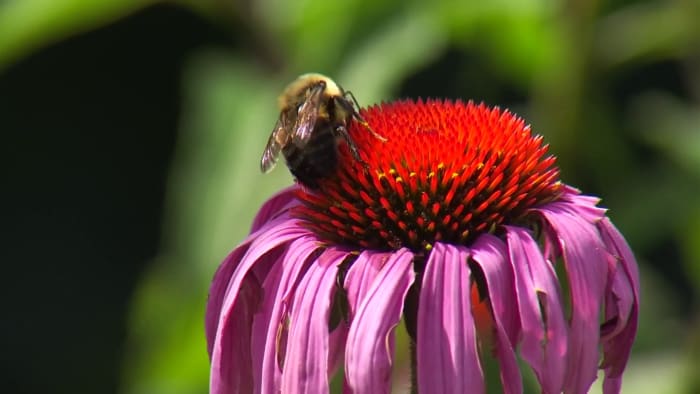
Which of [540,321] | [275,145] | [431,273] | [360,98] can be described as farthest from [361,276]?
[360,98]

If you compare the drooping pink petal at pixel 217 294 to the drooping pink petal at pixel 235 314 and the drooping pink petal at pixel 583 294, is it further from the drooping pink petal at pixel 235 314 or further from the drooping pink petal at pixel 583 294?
the drooping pink petal at pixel 583 294

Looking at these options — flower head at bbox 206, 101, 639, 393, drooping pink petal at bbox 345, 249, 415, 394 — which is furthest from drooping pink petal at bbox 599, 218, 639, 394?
drooping pink petal at bbox 345, 249, 415, 394

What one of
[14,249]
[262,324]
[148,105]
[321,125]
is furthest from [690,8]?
[14,249]

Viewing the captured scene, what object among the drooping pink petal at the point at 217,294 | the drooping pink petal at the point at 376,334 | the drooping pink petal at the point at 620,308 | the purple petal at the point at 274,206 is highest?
the purple petal at the point at 274,206

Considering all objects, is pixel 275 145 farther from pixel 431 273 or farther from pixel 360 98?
pixel 360 98

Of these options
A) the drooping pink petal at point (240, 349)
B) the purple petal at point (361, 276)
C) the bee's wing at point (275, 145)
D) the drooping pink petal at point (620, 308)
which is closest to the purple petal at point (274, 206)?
the bee's wing at point (275, 145)

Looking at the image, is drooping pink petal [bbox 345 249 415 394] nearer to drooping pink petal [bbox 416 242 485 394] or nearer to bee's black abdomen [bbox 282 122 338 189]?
drooping pink petal [bbox 416 242 485 394]

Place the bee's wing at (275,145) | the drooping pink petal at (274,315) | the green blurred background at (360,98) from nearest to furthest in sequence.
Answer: the drooping pink petal at (274,315)
the bee's wing at (275,145)
the green blurred background at (360,98)

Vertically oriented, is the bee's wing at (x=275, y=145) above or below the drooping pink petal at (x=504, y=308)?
above
